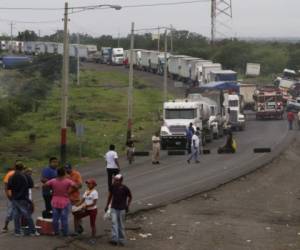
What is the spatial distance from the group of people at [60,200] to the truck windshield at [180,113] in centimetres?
3139

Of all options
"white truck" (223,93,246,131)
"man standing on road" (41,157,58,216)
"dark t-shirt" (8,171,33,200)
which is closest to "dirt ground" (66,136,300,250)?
"man standing on road" (41,157,58,216)

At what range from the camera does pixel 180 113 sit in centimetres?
5003

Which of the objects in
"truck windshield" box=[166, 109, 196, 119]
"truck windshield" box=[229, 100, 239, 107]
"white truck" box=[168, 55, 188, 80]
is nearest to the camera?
"truck windshield" box=[166, 109, 196, 119]

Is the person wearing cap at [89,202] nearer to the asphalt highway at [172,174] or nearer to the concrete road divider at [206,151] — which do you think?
the asphalt highway at [172,174]

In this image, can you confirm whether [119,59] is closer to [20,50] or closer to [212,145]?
[20,50]

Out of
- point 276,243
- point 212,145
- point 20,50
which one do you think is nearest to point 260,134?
point 212,145

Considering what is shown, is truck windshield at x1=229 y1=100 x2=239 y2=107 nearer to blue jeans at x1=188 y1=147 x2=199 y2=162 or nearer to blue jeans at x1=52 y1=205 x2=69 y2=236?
blue jeans at x1=188 y1=147 x2=199 y2=162

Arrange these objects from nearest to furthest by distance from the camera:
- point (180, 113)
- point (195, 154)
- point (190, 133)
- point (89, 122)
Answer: point (195, 154), point (190, 133), point (180, 113), point (89, 122)

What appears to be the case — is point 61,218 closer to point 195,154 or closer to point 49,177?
point 49,177

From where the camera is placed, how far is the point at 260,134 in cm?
6172

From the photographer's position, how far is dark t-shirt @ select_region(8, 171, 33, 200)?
1739 cm

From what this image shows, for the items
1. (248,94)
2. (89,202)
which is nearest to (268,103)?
(248,94)

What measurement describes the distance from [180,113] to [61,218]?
32.6 metres

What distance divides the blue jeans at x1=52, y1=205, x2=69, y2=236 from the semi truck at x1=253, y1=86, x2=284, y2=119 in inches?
2322
